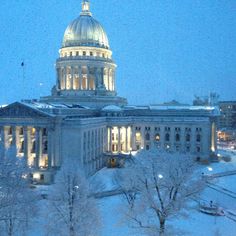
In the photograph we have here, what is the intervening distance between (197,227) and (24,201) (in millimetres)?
20775

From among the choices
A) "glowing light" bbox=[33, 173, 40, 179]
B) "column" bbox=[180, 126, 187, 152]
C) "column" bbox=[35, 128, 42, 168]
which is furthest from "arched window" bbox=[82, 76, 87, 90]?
"glowing light" bbox=[33, 173, 40, 179]

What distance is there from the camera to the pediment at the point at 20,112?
2680 inches

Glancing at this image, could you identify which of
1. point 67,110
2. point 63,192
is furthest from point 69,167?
point 67,110

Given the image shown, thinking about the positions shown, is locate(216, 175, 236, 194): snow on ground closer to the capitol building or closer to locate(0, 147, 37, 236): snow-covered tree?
the capitol building

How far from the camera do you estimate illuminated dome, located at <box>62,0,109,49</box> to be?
109938 mm

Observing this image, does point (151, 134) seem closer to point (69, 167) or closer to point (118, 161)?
point (118, 161)

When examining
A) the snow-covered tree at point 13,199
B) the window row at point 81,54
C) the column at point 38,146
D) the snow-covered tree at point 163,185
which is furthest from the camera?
the window row at point 81,54

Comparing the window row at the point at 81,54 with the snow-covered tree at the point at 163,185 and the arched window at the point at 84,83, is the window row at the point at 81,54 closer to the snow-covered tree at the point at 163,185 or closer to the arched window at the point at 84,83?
the arched window at the point at 84,83

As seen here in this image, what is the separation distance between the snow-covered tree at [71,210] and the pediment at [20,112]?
29330 millimetres

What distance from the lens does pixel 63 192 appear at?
3875cm

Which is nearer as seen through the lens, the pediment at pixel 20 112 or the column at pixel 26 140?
the pediment at pixel 20 112

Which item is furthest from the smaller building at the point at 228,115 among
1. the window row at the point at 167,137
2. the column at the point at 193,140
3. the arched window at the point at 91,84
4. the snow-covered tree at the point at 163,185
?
the snow-covered tree at the point at 163,185

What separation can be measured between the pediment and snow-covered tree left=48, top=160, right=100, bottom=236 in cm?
2933

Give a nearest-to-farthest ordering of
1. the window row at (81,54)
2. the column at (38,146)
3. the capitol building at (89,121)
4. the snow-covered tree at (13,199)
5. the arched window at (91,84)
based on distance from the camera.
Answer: the snow-covered tree at (13,199) < the capitol building at (89,121) < the column at (38,146) < the arched window at (91,84) < the window row at (81,54)
